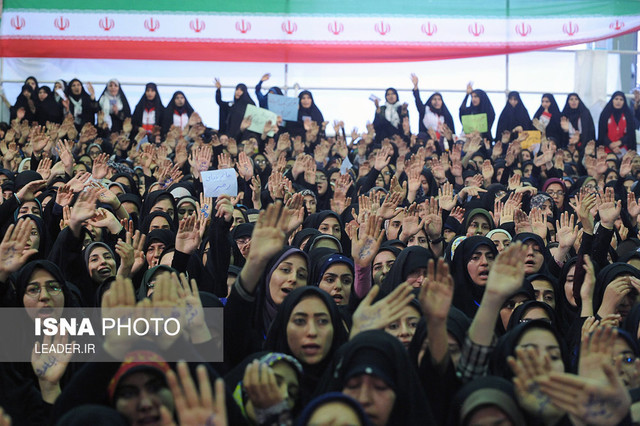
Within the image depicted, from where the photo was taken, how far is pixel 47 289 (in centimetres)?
333

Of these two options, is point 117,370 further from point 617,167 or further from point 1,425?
point 617,167

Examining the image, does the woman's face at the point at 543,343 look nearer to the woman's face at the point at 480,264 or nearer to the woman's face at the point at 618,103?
the woman's face at the point at 480,264

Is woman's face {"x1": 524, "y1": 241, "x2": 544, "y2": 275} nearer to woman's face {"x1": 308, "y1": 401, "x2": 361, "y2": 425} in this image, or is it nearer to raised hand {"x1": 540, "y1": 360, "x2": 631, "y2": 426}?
raised hand {"x1": 540, "y1": 360, "x2": 631, "y2": 426}

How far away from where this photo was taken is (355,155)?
9305 millimetres

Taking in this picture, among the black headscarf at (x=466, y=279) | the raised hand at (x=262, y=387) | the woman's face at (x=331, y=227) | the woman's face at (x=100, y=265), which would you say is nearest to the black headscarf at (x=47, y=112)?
the woman's face at (x=331, y=227)

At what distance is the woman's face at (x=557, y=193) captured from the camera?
6707 millimetres

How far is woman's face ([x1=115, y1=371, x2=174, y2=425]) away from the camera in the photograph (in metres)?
2.28

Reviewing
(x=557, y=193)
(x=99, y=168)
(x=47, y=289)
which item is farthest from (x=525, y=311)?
(x=99, y=168)

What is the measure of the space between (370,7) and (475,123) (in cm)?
256

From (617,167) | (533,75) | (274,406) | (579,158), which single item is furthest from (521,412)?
(533,75)

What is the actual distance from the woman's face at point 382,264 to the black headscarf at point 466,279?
1.25ft

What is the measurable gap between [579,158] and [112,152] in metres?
5.92

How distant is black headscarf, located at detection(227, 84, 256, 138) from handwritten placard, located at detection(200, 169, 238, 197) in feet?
15.4

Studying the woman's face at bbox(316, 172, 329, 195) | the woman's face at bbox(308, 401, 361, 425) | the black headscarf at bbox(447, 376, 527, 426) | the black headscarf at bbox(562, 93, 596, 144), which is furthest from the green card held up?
the woman's face at bbox(308, 401, 361, 425)
